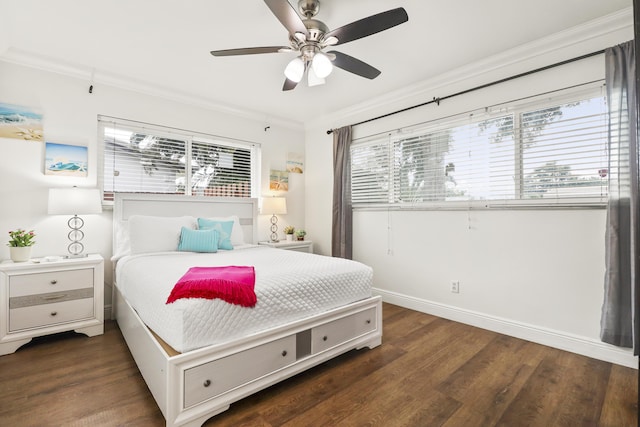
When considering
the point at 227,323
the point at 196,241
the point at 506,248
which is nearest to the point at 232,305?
the point at 227,323

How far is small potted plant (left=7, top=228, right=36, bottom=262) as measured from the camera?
2516mm

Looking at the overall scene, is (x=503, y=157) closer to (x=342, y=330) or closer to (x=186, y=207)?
(x=342, y=330)

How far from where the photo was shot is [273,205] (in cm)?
419

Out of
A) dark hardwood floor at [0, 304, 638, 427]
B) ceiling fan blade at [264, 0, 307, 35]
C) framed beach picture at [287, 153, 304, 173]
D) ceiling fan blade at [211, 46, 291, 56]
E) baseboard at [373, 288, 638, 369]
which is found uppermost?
ceiling fan blade at [264, 0, 307, 35]

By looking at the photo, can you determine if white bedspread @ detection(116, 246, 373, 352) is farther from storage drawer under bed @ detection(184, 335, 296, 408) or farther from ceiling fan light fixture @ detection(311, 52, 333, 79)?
ceiling fan light fixture @ detection(311, 52, 333, 79)

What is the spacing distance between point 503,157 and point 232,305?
263 cm

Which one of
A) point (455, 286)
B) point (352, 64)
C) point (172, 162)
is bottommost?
point (455, 286)

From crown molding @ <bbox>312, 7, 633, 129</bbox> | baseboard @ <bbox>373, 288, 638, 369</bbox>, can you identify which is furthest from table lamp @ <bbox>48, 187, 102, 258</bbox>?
baseboard @ <bbox>373, 288, 638, 369</bbox>

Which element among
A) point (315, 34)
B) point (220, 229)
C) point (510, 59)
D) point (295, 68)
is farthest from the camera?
point (220, 229)

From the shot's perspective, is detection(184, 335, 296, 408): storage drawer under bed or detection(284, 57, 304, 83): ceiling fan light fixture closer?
detection(184, 335, 296, 408): storage drawer under bed

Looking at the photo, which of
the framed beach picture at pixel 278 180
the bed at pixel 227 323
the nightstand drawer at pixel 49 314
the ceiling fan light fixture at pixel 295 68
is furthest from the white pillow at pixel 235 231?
the ceiling fan light fixture at pixel 295 68

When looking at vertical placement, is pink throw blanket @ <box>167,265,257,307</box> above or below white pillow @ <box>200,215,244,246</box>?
below

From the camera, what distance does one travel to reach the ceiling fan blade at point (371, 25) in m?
1.70

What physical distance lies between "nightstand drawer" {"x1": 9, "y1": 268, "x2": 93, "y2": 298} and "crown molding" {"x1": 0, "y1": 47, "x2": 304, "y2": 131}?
6.31 feet
